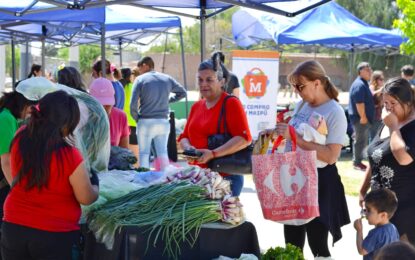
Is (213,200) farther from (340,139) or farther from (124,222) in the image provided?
(340,139)

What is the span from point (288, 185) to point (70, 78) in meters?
2.19

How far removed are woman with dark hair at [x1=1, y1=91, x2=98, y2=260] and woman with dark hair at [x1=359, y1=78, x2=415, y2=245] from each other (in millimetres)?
1890

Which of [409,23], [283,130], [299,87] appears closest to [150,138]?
[299,87]

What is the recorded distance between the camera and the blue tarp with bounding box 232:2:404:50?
14.6m

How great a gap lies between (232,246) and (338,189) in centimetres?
98

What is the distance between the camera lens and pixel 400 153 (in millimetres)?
3916

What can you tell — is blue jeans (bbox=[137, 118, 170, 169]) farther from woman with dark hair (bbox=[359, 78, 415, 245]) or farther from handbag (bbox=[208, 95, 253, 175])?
woman with dark hair (bbox=[359, 78, 415, 245])

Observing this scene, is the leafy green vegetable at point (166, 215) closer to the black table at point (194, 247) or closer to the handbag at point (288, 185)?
the black table at point (194, 247)

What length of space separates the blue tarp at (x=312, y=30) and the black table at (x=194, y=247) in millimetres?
11170

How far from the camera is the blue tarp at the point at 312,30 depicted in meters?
14.6

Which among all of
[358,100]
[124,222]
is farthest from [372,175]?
[358,100]

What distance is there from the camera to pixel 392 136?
3.98 meters

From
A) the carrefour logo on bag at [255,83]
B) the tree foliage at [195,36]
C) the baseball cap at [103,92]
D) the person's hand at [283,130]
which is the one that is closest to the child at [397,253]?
the person's hand at [283,130]

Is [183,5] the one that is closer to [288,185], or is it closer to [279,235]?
[279,235]
